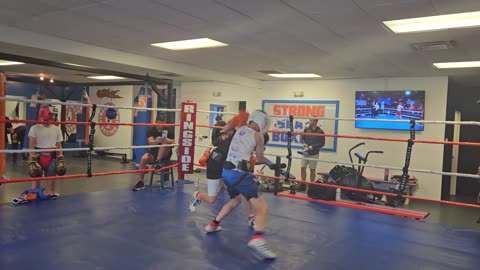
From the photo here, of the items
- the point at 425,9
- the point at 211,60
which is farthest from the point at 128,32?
the point at 425,9

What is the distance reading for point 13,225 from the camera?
2.93 m

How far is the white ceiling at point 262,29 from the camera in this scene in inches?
127

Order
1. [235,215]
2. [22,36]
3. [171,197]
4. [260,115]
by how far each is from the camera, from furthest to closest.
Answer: [22,36]
[171,197]
[235,215]
[260,115]

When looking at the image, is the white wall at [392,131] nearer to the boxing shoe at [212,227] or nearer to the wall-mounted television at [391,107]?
the wall-mounted television at [391,107]

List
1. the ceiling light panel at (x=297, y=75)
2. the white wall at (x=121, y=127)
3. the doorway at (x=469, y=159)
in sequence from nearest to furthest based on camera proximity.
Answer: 1. the ceiling light panel at (x=297, y=75)
2. the doorway at (x=469, y=159)
3. the white wall at (x=121, y=127)

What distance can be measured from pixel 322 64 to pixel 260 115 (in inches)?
135

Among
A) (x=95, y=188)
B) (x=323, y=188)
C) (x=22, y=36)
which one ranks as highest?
(x=22, y=36)

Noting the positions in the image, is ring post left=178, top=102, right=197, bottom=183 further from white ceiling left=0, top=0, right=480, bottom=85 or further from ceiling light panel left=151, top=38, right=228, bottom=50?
white ceiling left=0, top=0, right=480, bottom=85

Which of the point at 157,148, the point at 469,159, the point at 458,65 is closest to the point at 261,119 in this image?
the point at 157,148

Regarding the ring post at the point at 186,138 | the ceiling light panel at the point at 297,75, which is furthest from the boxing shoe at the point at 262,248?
the ceiling light panel at the point at 297,75

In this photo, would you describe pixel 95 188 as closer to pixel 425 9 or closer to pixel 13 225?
pixel 13 225

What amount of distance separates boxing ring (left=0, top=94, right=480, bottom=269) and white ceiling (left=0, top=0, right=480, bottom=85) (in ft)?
6.00

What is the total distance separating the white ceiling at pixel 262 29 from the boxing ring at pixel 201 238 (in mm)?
1829

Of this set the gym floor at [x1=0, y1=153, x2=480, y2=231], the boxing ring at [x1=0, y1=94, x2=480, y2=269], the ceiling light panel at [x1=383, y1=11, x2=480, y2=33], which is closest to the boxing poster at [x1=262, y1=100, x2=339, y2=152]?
the gym floor at [x1=0, y1=153, x2=480, y2=231]
